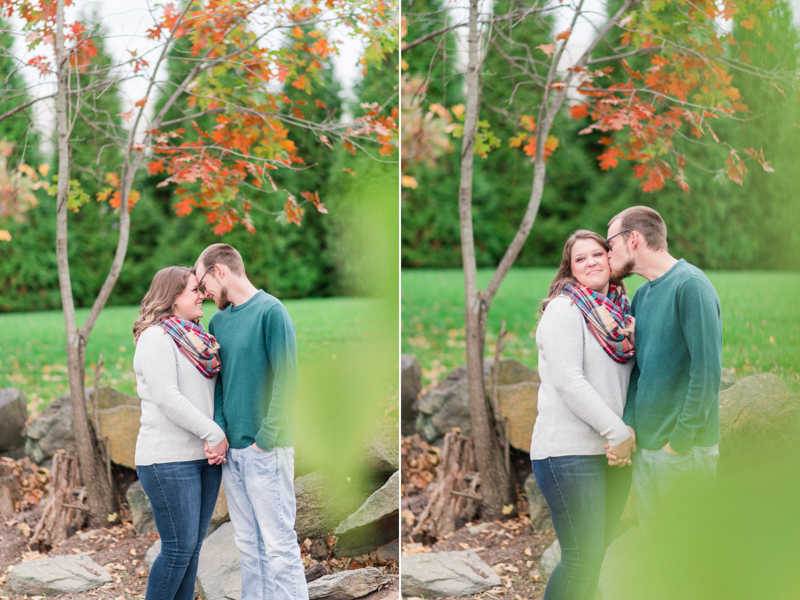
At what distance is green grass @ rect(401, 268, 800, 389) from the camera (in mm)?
2896

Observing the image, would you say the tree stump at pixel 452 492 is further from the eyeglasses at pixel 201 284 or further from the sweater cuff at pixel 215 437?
the eyeglasses at pixel 201 284

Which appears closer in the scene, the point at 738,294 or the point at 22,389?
the point at 738,294

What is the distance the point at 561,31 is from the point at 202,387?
247cm

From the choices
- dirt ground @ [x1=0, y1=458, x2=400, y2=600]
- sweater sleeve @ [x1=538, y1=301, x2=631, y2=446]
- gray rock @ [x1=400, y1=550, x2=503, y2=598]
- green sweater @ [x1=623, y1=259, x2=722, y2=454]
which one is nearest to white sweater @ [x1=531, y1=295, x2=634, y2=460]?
sweater sleeve @ [x1=538, y1=301, x2=631, y2=446]

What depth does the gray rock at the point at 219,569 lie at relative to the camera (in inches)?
124

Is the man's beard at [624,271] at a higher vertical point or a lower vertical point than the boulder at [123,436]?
higher

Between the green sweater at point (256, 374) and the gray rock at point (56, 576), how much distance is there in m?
1.23

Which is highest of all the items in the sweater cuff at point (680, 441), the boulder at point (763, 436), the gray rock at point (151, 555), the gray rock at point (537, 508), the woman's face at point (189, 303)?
the woman's face at point (189, 303)

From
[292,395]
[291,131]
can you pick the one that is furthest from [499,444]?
[291,131]

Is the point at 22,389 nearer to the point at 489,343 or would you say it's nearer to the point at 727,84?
the point at 489,343

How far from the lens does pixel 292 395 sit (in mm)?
2781

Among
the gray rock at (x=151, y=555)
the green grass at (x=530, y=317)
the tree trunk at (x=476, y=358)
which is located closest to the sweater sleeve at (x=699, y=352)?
the green grass at (x=530, y=317)

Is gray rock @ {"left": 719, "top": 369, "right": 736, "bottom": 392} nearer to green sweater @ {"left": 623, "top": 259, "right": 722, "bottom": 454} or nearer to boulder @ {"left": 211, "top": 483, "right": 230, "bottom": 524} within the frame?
green sweater @ {"left": 623, "top": 259, "right": 722, "bottom": 454}

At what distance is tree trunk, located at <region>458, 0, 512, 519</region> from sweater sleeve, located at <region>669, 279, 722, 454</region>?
51.1 inches
